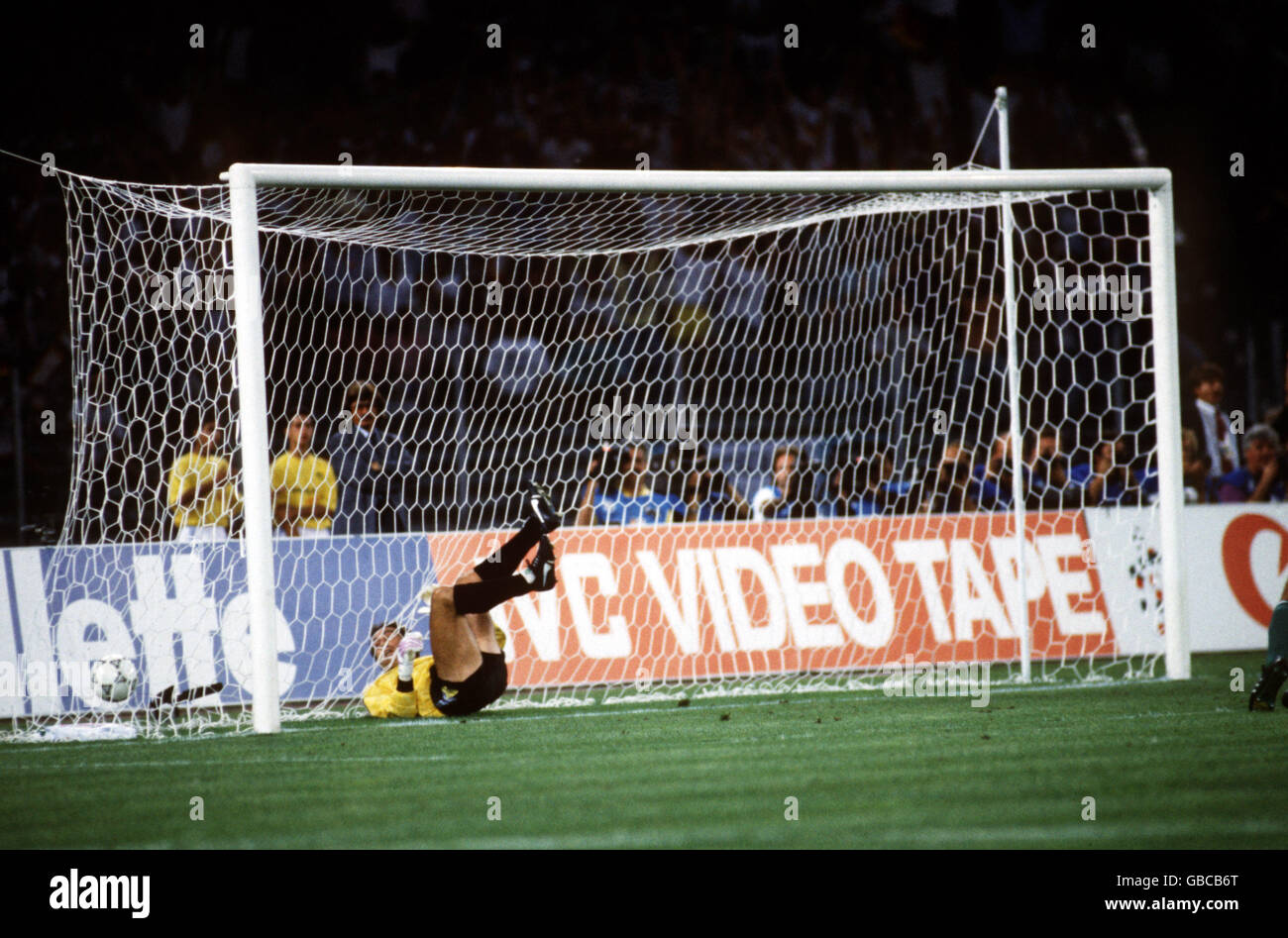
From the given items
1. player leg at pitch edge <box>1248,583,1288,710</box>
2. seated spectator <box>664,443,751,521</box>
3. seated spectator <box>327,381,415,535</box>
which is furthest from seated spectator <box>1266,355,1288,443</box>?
seated spectator <box>327,381,415,535</box>

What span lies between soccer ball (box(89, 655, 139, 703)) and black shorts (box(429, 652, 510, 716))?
1.47 meters

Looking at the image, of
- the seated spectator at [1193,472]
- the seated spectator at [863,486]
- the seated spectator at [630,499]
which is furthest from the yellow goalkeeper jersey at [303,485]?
the seated spectator at [1193,472]

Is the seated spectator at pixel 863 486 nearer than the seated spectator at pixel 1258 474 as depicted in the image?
Yes

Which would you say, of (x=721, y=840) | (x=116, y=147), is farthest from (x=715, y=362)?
(x=721, y=840)

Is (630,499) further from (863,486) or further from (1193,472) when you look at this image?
(1193,472)

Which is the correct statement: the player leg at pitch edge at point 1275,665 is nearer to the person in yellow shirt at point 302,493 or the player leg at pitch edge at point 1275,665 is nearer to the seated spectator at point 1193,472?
the seated spectator at point 1193,472

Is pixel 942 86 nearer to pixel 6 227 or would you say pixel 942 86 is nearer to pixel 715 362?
pixel 715 362

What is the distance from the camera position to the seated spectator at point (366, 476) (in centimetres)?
920

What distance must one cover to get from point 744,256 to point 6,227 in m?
5.71

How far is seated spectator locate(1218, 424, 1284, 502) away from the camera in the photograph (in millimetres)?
11078

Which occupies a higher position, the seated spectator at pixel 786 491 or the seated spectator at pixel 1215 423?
the seated spectator at pixel 1215 423

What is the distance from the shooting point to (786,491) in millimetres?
9930

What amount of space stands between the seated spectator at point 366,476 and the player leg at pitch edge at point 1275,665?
4.98 metres

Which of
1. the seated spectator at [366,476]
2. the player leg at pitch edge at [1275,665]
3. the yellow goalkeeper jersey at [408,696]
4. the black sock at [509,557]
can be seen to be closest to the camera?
the player leg at pitch edge at [1275,665]
